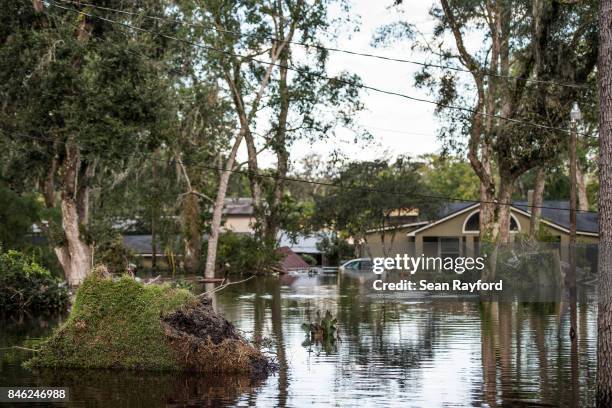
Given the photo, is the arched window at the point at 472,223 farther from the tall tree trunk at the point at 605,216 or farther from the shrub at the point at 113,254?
the tall tree trunk at the point at 605,216

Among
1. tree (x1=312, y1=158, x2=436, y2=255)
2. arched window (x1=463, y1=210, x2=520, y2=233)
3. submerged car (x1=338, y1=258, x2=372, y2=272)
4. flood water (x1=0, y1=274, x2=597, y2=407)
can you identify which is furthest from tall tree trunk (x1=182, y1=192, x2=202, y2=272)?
flood water (x1=0, y1=274, x2=597, y2=407)

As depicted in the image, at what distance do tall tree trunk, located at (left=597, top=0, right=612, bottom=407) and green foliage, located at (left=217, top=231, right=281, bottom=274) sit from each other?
49.2 metres

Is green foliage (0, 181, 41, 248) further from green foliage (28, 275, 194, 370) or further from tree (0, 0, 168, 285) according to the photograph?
green foliage (28, 275, 194, 370)

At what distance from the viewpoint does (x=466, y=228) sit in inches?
2470

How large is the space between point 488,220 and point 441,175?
59388 millimetres

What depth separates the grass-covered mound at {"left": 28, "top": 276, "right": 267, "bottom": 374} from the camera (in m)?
16.6

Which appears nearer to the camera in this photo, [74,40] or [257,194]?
[74,40]

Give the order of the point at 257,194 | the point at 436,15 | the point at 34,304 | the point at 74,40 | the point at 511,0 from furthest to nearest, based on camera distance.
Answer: the point at 257,194 → the point at 436,15 → the point at 511,0 → the point at 74,40 → the point at 34,304

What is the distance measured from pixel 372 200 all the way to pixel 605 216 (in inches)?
2197

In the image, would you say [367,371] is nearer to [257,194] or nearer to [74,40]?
[74,40]

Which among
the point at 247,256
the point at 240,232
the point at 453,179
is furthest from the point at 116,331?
the point at 453,179

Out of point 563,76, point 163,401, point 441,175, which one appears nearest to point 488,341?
point 163,401

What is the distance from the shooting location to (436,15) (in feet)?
144

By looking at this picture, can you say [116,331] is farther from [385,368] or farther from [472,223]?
[472,223]
